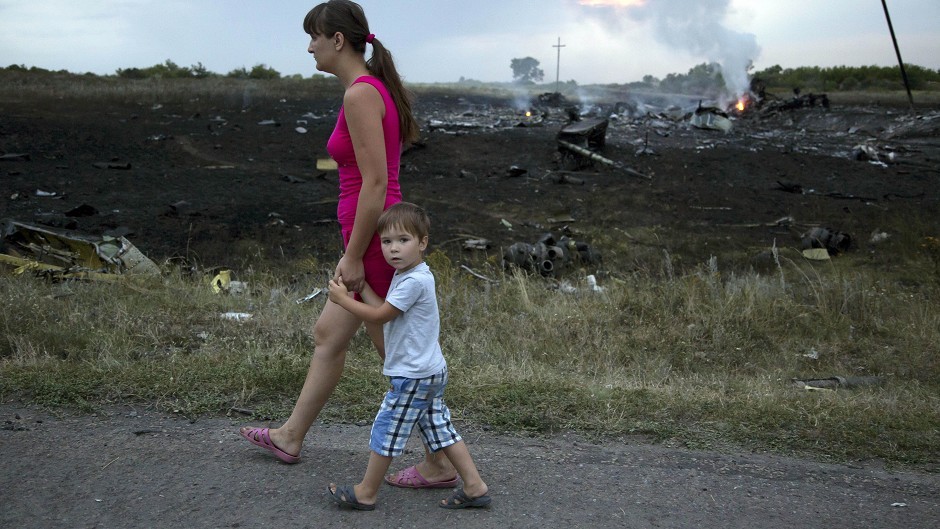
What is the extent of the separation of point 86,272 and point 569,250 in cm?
572

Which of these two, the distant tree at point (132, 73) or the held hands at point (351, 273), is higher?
the distant tree at point (132, 73)

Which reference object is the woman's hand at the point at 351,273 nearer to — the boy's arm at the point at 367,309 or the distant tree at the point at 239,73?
the boy's arm at the point at 367,309

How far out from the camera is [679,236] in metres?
12.4

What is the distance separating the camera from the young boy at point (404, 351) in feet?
10.3

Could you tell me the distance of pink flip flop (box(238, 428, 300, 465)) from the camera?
11.8 ft

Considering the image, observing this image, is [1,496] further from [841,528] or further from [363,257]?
[841,528]

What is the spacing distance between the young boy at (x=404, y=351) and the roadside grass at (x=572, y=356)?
1.04m

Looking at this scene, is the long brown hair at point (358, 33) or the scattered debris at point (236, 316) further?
the scattered debris at point (236, 316)

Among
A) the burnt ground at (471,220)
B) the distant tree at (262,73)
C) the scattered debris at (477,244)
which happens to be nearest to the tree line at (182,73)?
the distant tree at (262,73)

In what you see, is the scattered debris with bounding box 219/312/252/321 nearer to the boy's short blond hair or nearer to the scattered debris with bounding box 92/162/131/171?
the boy's short blond hair

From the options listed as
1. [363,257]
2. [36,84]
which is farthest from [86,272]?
[36,84]

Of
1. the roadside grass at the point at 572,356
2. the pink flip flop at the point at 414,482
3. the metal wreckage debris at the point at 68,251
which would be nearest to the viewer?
the pink flip flop at the point at 414,482

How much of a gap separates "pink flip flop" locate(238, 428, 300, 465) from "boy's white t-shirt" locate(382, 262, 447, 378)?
727 millimetres

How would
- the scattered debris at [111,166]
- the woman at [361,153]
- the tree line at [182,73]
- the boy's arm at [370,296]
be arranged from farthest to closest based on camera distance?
the tree line at [182,73] < the scattered debris at [111,166] < the boy's arm at [370,296] < the woman at [361,153]
